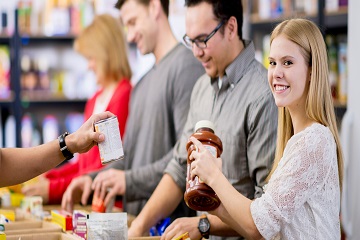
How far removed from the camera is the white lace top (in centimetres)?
228

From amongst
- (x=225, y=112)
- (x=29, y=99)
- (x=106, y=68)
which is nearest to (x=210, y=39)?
(x=225, y=112)

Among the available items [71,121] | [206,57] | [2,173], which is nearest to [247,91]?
[206,57]

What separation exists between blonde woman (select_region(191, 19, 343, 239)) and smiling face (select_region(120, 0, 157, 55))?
1521 mm

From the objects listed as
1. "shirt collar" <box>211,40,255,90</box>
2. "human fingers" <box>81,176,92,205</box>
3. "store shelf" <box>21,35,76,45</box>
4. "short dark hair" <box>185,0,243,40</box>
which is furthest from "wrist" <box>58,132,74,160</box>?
"store shelf" <box>21,35,76,45</box>

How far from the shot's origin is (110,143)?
8.12 feet

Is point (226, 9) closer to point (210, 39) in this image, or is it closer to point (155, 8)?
point (210, 39)

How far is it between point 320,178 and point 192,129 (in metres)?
1.00

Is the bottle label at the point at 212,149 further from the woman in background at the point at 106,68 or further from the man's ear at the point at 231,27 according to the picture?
the woman in background at the point at 106,68

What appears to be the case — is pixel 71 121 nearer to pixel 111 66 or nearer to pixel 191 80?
pixel 111 66

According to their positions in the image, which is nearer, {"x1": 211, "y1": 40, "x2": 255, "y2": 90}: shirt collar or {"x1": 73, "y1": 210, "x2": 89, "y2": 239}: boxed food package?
{"x1": 73, "y1": 210, "x2": 89, "y2": 239}: boxed food package

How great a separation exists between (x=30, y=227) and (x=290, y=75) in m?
1.38

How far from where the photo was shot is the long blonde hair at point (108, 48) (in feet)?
15.1

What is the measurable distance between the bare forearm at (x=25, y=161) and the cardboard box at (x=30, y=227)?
0.25 meters

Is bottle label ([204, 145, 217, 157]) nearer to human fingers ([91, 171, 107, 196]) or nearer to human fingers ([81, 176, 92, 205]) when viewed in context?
human fingers ([91, 171, 107, 196])
